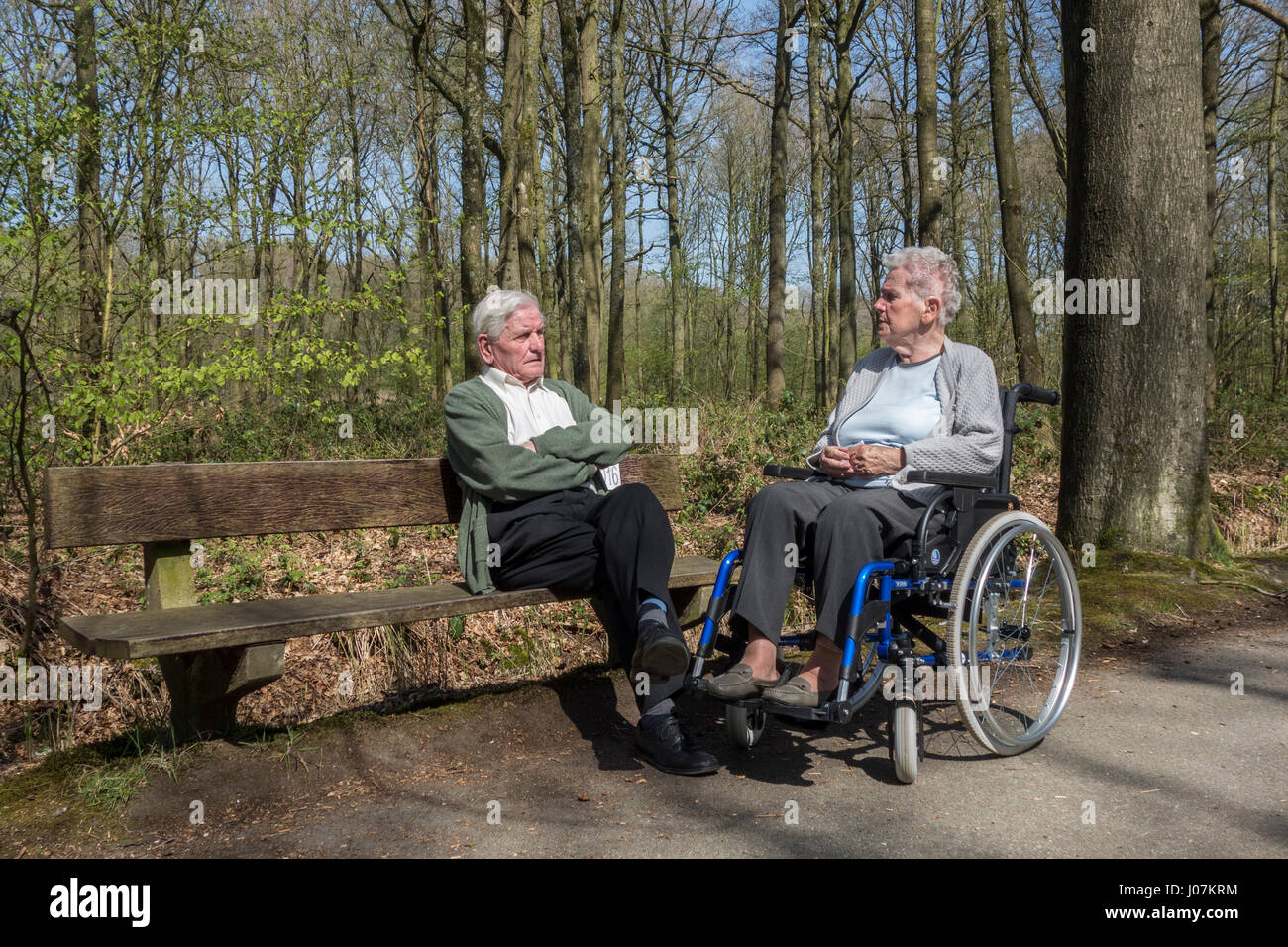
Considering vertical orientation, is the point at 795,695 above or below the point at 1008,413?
below

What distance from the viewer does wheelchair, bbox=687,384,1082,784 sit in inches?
114

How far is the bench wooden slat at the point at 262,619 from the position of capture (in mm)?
2820

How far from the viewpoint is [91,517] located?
125 inches

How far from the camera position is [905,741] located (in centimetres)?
296

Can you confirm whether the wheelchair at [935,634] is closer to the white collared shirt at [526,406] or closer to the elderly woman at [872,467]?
the elderly woman at [872,467]

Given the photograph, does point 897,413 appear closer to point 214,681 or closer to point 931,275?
point 931,275

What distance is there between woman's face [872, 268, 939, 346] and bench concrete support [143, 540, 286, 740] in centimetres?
240

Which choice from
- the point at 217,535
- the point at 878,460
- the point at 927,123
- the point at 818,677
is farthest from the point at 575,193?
the point at 818,677

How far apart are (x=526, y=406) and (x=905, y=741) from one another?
1.94 m

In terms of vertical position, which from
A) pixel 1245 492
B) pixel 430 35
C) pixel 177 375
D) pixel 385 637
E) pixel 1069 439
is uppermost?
pixel 430 35

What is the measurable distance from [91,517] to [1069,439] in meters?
4.46

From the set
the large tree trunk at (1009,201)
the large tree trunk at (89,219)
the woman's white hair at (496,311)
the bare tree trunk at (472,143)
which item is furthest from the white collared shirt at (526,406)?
the large tree trunk at (1009,201)

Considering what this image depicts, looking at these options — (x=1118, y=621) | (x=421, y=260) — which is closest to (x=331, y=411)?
(x=421, y=260)

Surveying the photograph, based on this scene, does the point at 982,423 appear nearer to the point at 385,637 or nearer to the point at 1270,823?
the point at 1270,823
